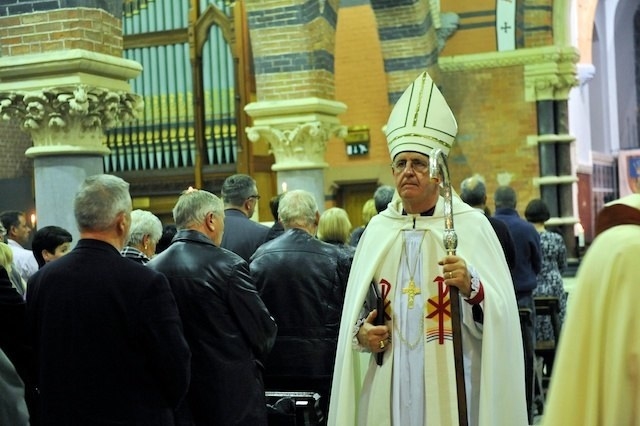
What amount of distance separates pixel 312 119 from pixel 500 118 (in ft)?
14.8

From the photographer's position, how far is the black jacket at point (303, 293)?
16.3ft

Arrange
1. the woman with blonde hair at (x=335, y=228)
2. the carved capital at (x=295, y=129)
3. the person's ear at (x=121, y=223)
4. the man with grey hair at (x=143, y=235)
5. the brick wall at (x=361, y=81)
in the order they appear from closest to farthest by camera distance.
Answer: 1. the person's ear at (x=121, y=223)
2. the man with grey hair at (x=143, y=235)
3. the woman with blonde hair at (x=335, y=228)
4. the carved capital at (x=295, y=129)
5. the brick wall at (x=361, y=81)

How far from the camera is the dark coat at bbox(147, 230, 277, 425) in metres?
4.09

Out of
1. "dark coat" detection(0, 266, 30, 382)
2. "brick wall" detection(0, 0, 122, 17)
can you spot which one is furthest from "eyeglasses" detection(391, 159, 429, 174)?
"brick wall" detection(0, 0, 122, 17)

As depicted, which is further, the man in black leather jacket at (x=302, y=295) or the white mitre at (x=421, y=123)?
the man in black leather jacket at (x=302, y=295)

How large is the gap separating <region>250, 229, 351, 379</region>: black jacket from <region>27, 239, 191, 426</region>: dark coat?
5.04 ft

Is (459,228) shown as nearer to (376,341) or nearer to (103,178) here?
(376,341)

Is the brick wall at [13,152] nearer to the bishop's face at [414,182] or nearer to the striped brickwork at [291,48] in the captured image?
the striped brickwork at [291,48]

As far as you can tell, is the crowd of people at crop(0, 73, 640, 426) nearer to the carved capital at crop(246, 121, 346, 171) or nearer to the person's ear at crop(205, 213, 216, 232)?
the person's ear at crop(205, 213, 216, 232)

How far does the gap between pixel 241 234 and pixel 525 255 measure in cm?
227

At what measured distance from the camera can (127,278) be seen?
3406mm

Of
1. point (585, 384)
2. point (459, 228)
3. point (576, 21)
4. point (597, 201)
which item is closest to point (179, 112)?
point (576, 21)

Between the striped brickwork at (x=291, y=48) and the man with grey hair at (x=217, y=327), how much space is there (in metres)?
6.31

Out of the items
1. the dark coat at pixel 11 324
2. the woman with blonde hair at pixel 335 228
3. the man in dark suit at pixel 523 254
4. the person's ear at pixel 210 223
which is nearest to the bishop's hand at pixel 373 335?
the person's ear at pixel 210 223
